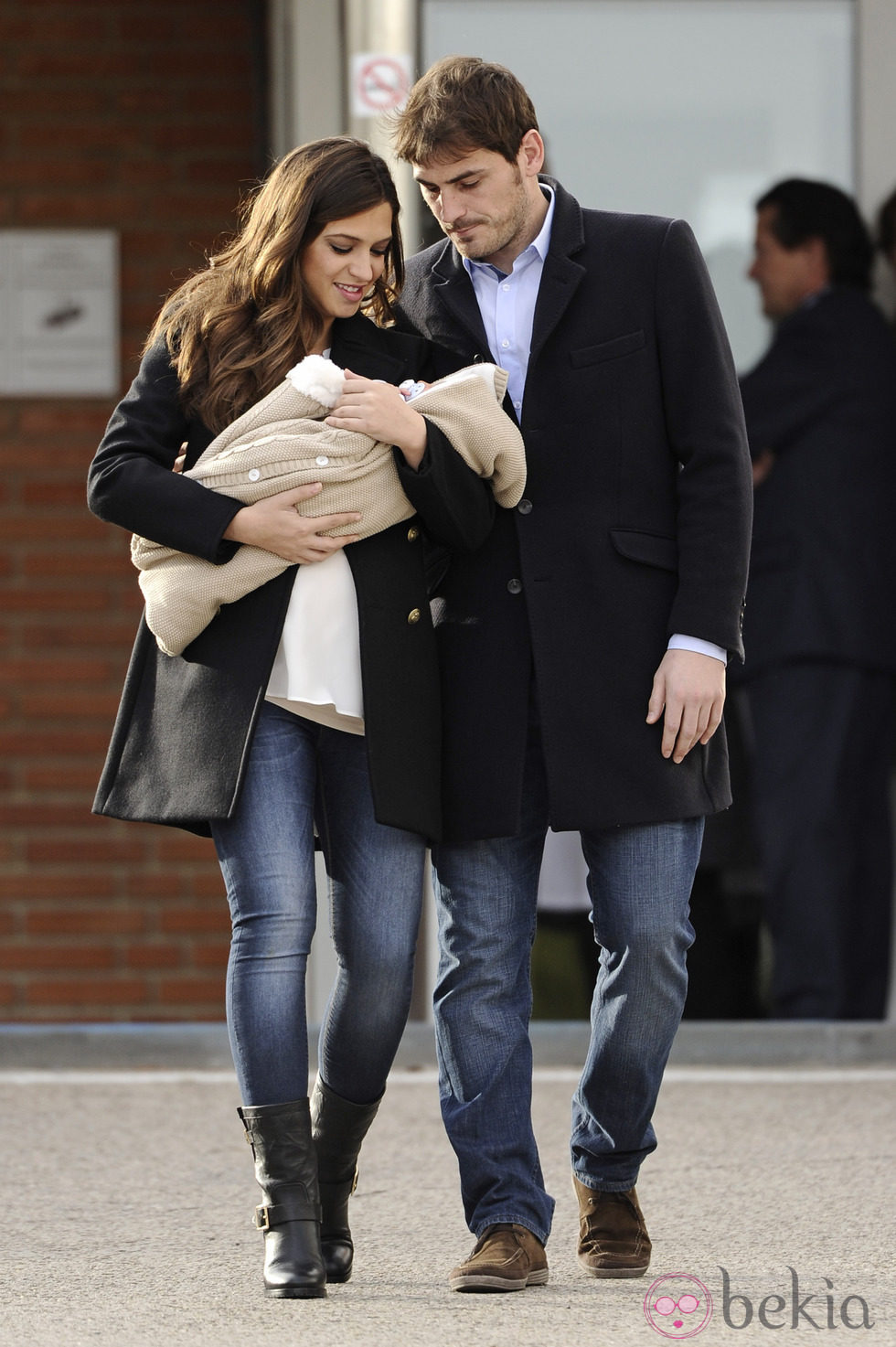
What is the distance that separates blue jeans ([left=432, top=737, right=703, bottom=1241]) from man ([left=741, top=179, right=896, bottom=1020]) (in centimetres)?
236

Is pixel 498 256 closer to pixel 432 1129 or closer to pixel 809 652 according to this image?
pixel 432 1129

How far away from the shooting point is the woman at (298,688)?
3.20 m

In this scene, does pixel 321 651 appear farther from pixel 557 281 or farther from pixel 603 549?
pixel 557 281

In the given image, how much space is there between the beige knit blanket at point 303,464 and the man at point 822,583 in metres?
2.50

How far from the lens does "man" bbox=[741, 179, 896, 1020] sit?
5.67 meters

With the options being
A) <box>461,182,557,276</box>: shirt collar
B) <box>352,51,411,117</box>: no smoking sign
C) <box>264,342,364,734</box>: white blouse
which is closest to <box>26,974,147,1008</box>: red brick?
<box>352,51,411,117</box>: no smoking sign

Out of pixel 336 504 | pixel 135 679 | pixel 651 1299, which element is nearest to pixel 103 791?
pixel 135 679

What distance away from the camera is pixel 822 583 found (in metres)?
5.65

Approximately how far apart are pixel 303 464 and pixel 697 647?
67 centimetres

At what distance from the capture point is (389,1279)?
338 centimetres

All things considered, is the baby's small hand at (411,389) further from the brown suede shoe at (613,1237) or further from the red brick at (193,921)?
the red brick at (193,921)

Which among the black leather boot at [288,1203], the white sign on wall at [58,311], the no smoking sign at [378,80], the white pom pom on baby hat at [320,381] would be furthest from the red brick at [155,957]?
the white pom pom on baby hat at [320,381]

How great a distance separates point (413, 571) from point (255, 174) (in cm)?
353

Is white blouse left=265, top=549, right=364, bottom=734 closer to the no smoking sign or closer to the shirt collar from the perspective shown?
the shirt collar
